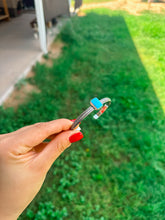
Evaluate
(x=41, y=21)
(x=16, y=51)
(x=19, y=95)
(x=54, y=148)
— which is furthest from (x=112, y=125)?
(x=16, y=51)

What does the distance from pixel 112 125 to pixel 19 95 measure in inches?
47.2

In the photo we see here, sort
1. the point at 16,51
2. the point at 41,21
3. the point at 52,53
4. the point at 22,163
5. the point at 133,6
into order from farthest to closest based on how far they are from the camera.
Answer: the point at 52,53
the point at 16,51
the point at 41,21
the point at 133,6
the point at 22,163

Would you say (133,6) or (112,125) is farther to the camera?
(112,125)

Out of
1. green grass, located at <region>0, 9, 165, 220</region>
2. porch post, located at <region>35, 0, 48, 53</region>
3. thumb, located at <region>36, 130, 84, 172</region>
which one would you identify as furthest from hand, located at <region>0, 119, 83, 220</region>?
porch post, located at <region>35, 0, 48, 53</region>

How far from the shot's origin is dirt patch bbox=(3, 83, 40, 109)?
7.11ft

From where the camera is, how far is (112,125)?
1907 mm

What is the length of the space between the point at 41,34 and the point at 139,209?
2.87 m

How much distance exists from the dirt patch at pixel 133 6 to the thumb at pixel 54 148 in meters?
0.51

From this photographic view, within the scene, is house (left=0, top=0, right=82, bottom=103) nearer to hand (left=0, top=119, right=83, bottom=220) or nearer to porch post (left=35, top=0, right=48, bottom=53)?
porch post (left=35, top=0, right=48, bottom=53)

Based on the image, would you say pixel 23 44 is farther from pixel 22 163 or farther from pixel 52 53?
pixel 22 163

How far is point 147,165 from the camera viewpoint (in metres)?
1.59

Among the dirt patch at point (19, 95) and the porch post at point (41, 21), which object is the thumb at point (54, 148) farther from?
the porch post at point (41, 21)

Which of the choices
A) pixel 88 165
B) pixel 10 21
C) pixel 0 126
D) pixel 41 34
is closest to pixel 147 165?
pixel 88 165

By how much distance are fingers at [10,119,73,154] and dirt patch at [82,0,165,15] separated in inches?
19.9
